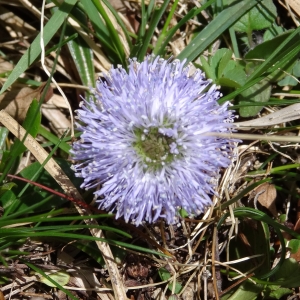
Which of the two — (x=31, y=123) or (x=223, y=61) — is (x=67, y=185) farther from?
(x=223, y=61)

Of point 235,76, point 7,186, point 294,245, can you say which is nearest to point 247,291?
point 294,245

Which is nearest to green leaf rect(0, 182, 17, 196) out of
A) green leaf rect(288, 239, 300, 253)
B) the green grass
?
the green grass

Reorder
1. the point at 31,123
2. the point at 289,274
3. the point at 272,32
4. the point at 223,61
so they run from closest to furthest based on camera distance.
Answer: the point at 31,123 → the point at 289,274 → the point at 223,61 → the point at 272,32

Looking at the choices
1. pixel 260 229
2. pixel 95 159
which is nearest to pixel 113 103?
pixel 95 159

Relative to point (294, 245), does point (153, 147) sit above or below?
above

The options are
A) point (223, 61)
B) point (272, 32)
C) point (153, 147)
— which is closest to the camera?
point (153, 147)

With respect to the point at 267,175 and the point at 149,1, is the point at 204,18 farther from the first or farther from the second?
the point at 267,175

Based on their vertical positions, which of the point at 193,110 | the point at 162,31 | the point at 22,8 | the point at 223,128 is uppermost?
→ the point at 22,8
